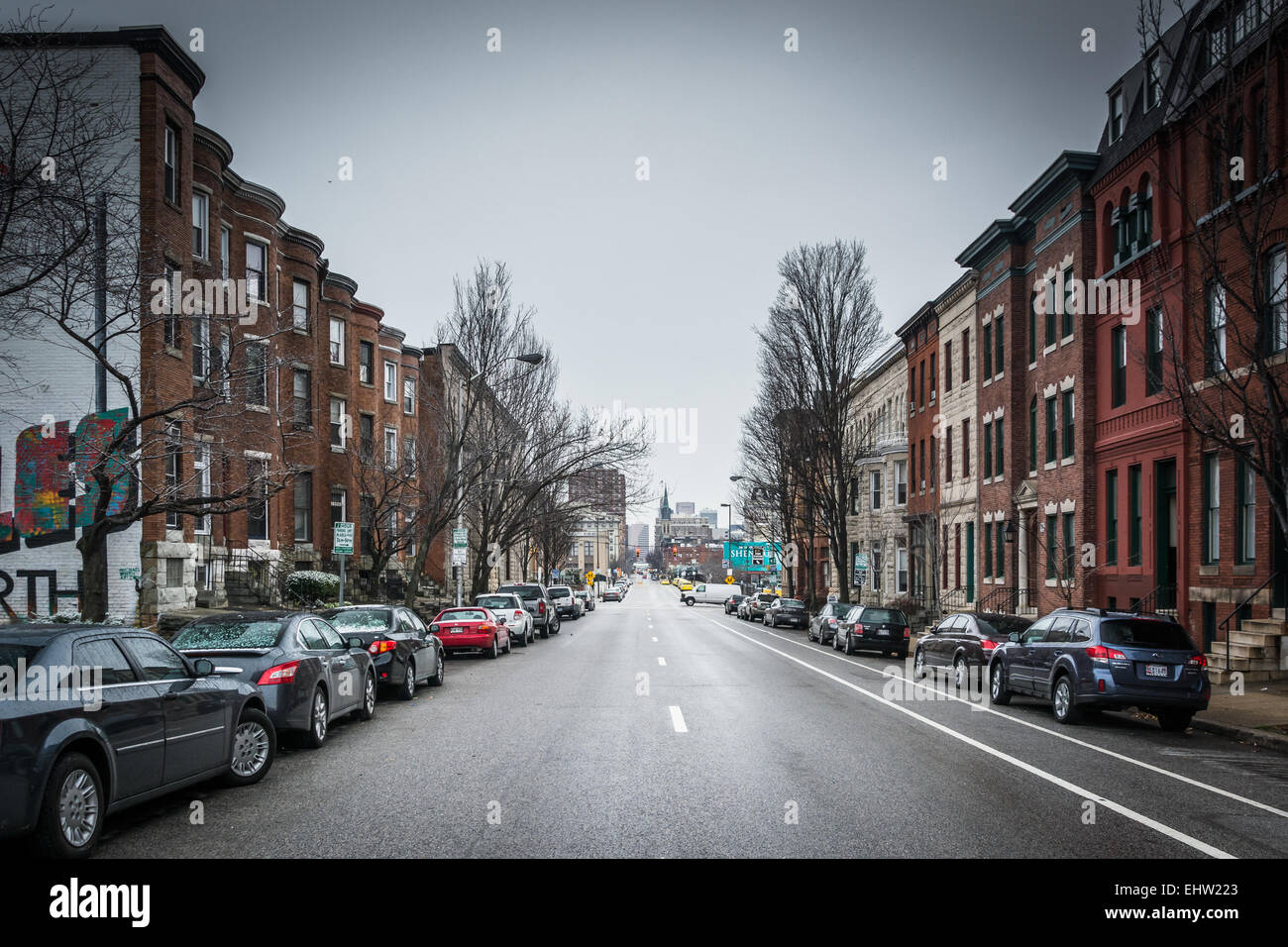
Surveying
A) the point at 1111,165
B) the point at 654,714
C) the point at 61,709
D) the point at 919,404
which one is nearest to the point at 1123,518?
the point at 1111,165

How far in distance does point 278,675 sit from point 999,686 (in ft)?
38.5

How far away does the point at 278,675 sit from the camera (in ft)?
37.0

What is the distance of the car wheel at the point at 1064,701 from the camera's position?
1508 centimetres

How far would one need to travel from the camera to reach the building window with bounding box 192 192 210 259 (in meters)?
27.5

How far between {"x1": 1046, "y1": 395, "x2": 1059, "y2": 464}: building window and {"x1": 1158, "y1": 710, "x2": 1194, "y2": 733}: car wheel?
18.1m

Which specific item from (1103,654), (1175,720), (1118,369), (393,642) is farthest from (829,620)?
(393,642)

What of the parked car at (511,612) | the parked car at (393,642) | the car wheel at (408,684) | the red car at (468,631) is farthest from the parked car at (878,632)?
the car wheel at (408,684)

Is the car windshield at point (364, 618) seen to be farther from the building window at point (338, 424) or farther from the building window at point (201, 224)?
the building window at point (338, 424)

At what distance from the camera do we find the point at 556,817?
8.25 meters

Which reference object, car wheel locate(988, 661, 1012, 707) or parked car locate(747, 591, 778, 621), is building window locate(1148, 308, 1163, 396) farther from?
parked car locate(747, 591, 778, 621)

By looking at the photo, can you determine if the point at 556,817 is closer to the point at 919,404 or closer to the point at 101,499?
the point at 101,499

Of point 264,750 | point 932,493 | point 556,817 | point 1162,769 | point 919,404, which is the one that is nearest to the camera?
point 556,817

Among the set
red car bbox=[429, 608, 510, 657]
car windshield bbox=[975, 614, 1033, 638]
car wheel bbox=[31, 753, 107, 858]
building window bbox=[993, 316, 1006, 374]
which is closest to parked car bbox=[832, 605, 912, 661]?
car windshield bbox=[975, 614, 1033, 638]
